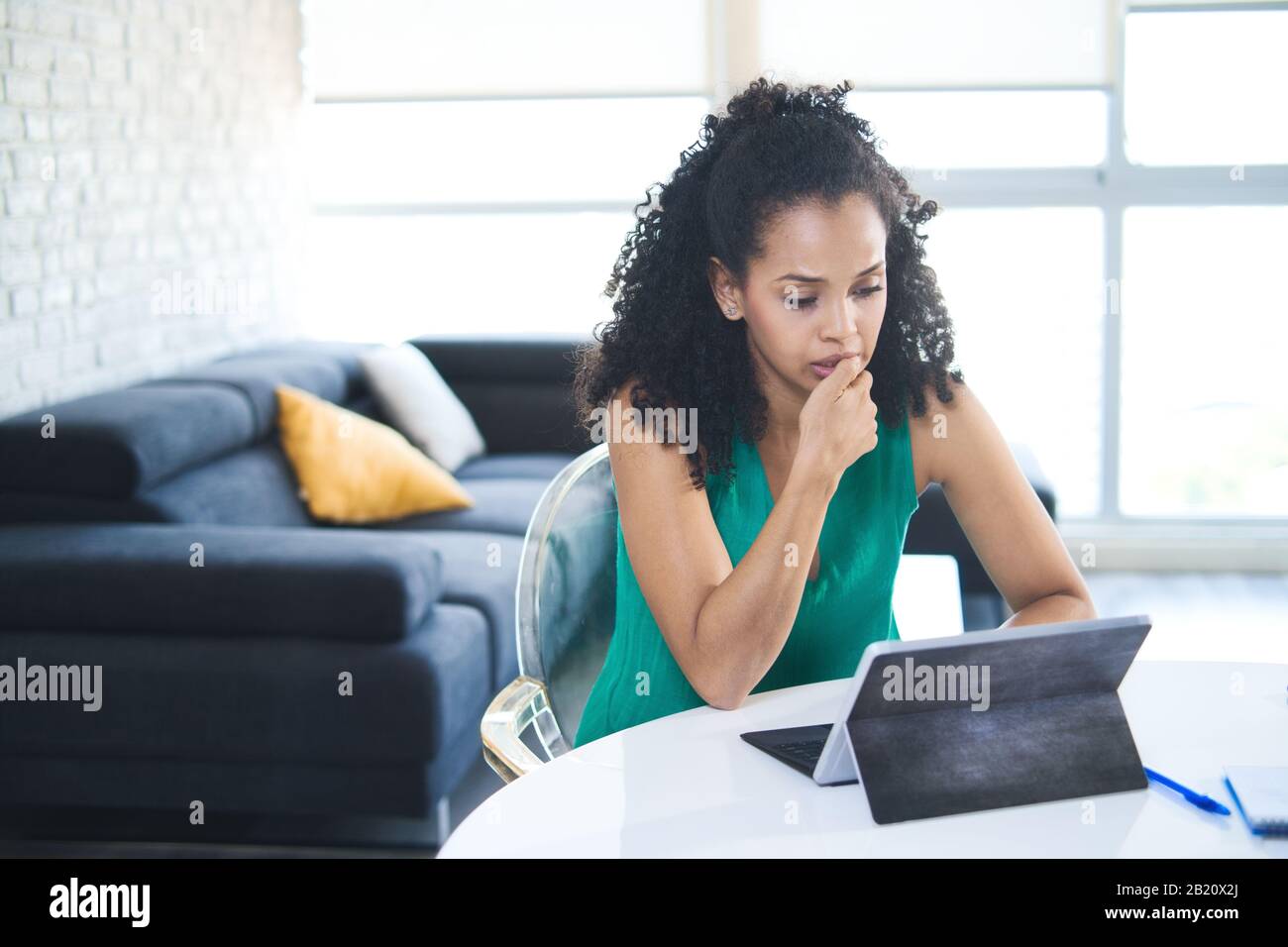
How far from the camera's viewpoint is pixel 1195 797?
0.98m

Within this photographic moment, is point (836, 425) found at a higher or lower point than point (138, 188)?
lower

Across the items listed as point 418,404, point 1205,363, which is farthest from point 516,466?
point 1205,363

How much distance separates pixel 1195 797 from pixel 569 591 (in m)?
0.75

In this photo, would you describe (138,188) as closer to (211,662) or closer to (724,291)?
(211,662)

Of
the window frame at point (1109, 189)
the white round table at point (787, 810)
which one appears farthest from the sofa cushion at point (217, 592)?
the window frame at point (1109, 189)

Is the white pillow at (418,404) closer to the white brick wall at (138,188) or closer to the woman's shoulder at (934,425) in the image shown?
the white brick wall at (138,188)

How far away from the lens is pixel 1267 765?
1061 mm

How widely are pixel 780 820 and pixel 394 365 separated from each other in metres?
3.18

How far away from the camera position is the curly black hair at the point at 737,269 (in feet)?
4.76

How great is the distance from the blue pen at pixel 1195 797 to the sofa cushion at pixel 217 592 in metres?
1.58

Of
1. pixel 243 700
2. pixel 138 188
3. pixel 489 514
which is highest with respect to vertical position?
pixel 138 188

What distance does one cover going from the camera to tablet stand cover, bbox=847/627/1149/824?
954mm

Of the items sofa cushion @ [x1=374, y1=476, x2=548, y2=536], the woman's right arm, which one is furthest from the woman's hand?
sofa cushion @ [x1=374, y1=476, x2=548, y2=536]
